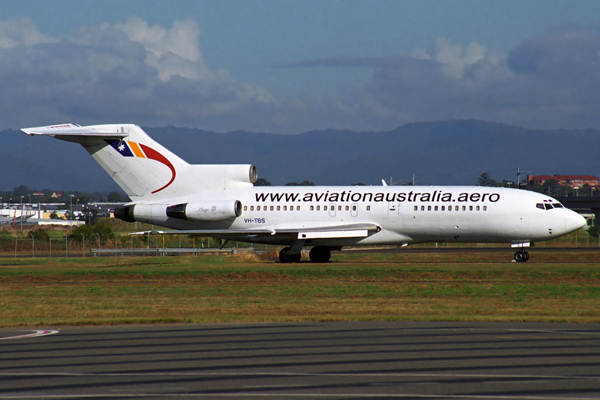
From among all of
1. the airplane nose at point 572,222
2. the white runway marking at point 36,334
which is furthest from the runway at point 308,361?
the airplane nose at point 572,222

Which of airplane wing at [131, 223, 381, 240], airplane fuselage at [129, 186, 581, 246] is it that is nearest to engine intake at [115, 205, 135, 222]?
airplane fuselage at [129, 186, 581, 246]

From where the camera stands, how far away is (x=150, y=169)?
40.6 metres

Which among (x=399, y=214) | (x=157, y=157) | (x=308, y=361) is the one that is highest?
(x=157, y=157)

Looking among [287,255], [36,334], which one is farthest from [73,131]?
[36,334]

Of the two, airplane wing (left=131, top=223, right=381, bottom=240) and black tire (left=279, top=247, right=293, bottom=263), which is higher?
airplane wing (left=131, top=223, right=381, bottom=240)

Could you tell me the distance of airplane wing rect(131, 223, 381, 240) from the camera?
124ft

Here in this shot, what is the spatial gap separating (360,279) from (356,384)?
62.5ft

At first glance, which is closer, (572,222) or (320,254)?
(572,222)

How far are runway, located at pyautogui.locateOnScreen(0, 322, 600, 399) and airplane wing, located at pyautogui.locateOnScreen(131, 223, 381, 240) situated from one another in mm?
21664

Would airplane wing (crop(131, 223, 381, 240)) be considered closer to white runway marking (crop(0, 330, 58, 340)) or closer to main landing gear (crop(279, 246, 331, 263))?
main landing gear (crop(279, 246, 331, 263))

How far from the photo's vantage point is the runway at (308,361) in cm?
930

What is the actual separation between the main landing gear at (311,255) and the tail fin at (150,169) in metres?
4.60

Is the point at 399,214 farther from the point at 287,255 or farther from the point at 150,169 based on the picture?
the point at 150,169

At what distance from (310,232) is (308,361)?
26889mm
